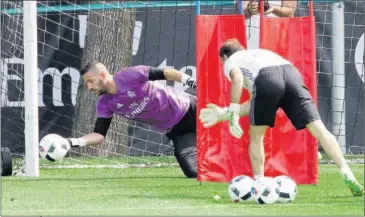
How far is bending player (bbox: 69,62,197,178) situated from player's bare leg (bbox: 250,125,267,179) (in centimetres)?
137

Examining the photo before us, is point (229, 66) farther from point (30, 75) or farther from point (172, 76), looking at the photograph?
point (30, 75)

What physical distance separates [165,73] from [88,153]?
154 inches

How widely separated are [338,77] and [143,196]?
5.36 metres

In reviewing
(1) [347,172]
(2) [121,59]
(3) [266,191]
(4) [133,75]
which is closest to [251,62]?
(1) [347,172]

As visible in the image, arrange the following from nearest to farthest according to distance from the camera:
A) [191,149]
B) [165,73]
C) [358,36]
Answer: [165,73] → [191,149] → [358,36]

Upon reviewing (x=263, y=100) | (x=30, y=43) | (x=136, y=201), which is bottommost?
(x=136, y=201)

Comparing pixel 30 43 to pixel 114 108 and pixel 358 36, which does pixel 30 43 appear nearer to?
pixel 114 108

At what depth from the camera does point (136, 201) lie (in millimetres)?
10953

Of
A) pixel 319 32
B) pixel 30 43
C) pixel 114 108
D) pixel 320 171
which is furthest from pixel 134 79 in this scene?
pixel 319 32

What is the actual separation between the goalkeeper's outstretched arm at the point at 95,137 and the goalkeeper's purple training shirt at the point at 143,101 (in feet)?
0.28

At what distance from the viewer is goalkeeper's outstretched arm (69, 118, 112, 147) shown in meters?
12.7

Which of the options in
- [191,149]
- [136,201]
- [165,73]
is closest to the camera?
[136,201]

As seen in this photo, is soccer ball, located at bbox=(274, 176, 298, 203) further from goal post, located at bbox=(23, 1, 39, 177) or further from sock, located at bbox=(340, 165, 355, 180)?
goal post, located at bbox=(23, 1, 39, 177)

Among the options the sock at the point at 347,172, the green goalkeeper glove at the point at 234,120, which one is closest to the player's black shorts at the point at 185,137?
the green goalkeeper glove at the point at 234,120
